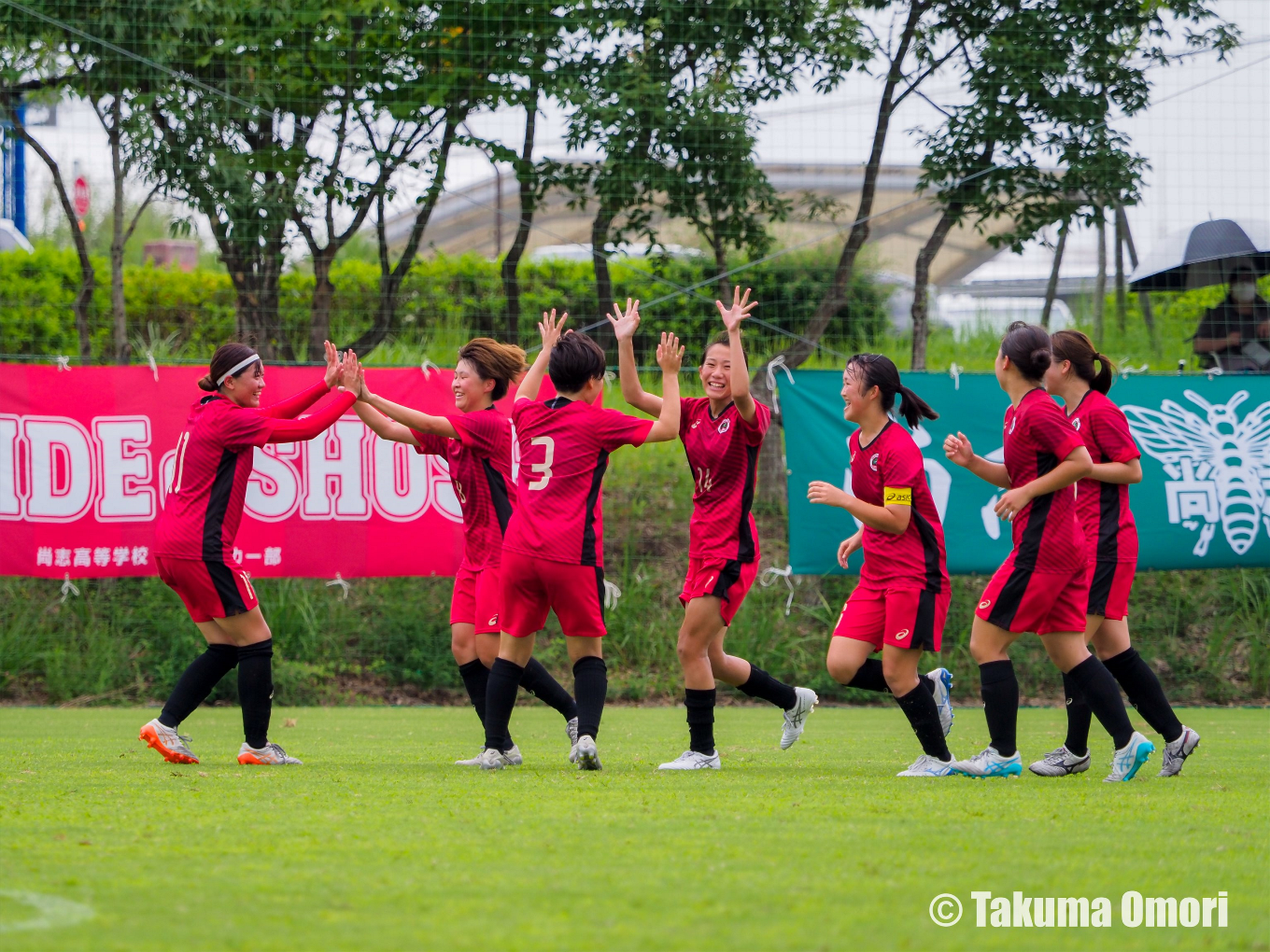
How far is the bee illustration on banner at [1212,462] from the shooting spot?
993cm

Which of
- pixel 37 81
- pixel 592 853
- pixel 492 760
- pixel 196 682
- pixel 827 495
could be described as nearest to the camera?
pixel 592 853

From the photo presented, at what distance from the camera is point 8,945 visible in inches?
98.1

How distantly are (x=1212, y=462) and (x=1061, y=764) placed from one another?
5358 mm

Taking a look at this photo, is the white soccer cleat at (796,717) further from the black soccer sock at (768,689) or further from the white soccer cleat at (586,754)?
the white soccer cleat at (586,754)

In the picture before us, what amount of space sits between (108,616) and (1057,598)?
24.9 ft

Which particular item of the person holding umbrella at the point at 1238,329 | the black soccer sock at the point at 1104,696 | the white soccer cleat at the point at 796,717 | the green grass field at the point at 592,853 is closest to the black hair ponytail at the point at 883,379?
the black soccer sock at the point at 1104,696

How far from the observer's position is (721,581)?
545 centimetres

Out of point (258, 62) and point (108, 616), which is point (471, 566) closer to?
point (108, 616)

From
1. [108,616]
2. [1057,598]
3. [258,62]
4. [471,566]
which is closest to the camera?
[1057,598]

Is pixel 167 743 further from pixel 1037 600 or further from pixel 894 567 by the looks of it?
pixel 1037 600

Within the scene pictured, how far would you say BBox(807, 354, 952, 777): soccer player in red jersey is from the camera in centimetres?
523

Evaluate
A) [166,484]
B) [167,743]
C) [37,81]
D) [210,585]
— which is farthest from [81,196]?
[167,743]

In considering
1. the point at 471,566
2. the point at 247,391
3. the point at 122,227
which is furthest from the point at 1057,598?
the point at 122,227

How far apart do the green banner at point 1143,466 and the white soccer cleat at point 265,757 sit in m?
4.85
